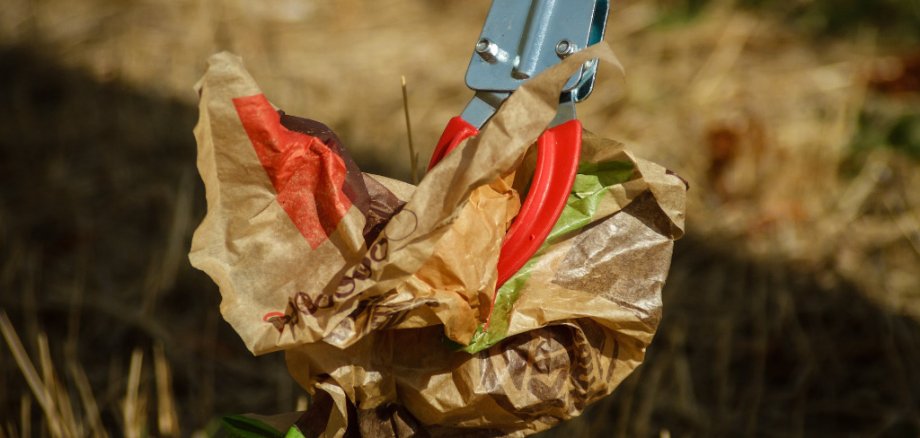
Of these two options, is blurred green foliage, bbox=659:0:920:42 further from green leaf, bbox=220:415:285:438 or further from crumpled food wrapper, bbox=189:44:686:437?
green leaf, bbox=220:415:285:438

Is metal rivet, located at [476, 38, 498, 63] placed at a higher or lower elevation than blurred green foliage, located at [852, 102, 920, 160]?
higher

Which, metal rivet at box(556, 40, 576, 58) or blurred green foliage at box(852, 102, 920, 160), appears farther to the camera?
blurred green foliage at box(852, 102, 920, 160)

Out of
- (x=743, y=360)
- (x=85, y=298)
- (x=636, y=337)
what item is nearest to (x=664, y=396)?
(x=743, y=360)

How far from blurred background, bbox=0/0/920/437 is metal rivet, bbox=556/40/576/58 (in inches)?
26.1

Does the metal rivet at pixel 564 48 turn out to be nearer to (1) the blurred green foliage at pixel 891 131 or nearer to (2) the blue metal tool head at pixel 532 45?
(2) the blue metal tool head at pixel 532 45

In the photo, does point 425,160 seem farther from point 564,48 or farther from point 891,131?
point 564,48

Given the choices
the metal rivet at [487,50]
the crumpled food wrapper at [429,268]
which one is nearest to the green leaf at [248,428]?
the crumpled food wrapper at [429,268]

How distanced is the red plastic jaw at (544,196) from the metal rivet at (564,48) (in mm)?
→ 61

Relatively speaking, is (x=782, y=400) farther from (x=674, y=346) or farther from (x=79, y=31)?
(x=79, y=31)

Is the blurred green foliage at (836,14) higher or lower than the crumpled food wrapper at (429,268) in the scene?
lower

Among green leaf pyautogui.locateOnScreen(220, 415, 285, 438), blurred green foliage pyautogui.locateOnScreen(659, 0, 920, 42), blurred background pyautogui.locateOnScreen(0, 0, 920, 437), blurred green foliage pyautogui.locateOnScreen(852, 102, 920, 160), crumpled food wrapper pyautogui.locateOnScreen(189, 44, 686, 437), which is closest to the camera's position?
crumpled food wrapper pyautogui.locateOnScreen(189, 44, 686, 437)

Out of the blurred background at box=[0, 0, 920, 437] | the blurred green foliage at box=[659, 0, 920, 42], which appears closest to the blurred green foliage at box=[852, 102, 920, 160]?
the blurred background at box=[0, 0, 920, 437]

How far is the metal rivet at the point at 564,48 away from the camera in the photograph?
645 millimetres

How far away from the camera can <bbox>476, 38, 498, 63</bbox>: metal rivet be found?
661mm
